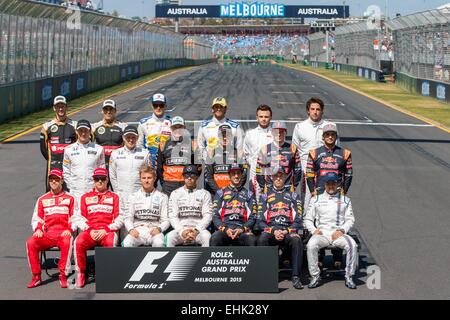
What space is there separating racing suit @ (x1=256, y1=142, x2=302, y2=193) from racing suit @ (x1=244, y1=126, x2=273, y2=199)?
0.62ft

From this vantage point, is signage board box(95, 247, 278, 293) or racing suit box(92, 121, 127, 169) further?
racing suit box(92, 121, 127, 169)

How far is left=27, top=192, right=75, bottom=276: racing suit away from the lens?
9492 millimetres

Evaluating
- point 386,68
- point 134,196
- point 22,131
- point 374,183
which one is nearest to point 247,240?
point 134,196

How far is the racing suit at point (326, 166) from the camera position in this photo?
10656 millimetres

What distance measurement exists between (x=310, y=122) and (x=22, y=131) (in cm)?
1614

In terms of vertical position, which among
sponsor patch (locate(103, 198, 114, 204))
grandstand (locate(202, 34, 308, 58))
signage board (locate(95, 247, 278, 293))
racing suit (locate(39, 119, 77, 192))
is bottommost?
signage board (locate(95, 247, 278, 293))

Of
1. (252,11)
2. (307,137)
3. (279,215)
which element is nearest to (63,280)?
(279,215)

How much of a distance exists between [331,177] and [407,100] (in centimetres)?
3067

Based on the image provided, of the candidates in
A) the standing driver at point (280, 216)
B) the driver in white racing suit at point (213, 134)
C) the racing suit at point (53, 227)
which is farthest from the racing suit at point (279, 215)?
the racing suit at point (53, 227)

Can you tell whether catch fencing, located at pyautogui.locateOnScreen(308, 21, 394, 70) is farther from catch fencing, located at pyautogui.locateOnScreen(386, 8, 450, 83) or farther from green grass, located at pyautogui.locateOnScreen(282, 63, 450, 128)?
catch fencing, located at pyautogui.locateOnScreen(386, 8, 450, 83)

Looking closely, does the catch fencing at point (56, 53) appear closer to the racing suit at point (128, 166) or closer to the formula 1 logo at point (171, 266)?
the racing suit at point (128, 166)

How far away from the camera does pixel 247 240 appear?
976cm

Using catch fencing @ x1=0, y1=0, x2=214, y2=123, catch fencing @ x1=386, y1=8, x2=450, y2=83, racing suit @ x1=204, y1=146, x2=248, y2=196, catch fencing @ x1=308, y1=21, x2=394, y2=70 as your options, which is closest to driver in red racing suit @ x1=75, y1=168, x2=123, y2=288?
racing suit @ x1=204, y1=146, x2=248, y2=196
